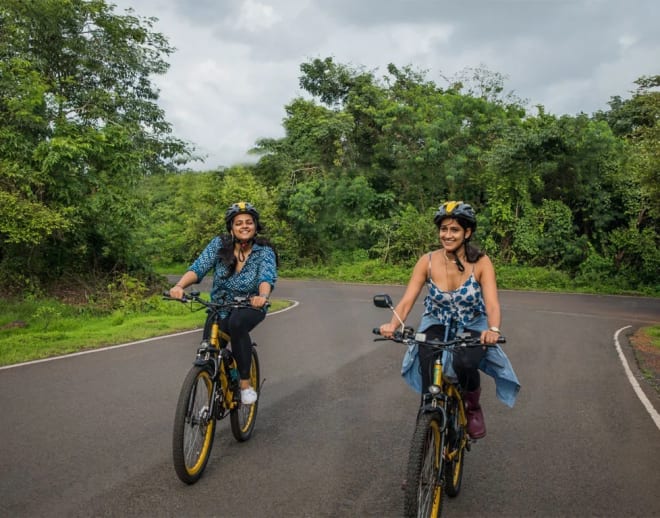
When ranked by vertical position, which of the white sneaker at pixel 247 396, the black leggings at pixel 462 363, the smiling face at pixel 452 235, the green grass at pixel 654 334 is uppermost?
the smiling face at pixel 452 235

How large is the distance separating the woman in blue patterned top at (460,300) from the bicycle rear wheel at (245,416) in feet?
5.49

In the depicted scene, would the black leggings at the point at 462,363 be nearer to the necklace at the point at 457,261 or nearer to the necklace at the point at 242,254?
the necklace at the point at 457,261

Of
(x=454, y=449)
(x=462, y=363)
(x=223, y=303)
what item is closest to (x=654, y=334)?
(x=454, y=449)

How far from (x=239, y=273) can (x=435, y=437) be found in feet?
7.63

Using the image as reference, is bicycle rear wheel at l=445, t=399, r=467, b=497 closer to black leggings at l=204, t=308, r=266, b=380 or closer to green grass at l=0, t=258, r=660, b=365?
black leggings at l=204, t=308, r=266, b=380

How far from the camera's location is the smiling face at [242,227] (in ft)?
16.5

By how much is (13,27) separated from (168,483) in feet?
52.4

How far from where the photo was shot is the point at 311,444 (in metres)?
5.18

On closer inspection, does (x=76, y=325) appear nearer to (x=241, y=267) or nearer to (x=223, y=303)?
(x=241, y=267)

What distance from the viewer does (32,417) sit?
19.2ft

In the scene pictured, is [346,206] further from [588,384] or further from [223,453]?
[223,453]

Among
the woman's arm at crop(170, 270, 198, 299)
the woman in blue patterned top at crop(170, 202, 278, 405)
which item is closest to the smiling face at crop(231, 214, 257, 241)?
the woman in blue patterned top at crop(170, 202, 278, 405)

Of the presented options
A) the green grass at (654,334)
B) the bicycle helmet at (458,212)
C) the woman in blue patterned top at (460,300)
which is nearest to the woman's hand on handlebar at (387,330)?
the woman in blue patterned top at (460,300)

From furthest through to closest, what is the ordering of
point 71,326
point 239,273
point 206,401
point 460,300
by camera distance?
point 71,326
point 239,273
point 206,401
point 460,300
